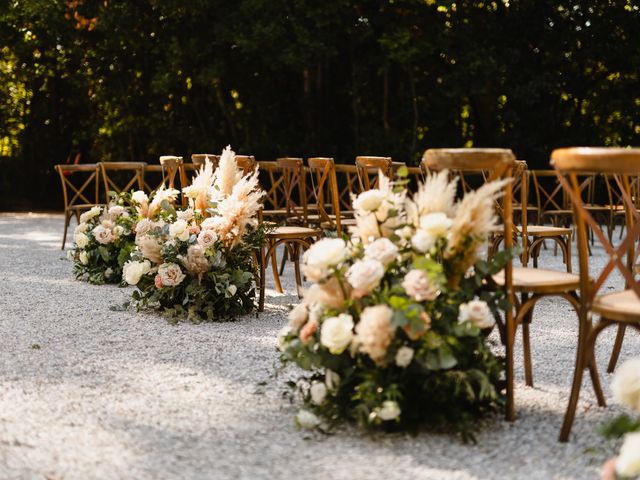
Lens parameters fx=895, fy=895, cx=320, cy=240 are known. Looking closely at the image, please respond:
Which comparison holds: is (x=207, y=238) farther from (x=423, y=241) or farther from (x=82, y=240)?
(x=423, y=241)

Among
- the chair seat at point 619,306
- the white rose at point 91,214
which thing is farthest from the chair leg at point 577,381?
the white rose at point 91,214

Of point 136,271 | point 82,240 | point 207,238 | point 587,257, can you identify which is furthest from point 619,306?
point 82,240

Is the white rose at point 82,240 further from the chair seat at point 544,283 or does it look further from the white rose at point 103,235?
the chair seat at point 544,283

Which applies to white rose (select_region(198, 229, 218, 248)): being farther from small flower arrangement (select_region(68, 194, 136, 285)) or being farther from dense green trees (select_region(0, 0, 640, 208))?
dense green trees (select_region(0, 0, 640, 208))

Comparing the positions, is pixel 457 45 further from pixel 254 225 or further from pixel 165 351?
pixel 165 351

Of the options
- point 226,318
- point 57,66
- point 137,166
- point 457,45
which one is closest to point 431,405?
point 226,318

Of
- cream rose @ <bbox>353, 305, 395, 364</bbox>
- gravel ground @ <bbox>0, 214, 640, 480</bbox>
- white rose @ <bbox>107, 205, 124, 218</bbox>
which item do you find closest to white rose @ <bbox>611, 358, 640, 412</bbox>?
gravel ground @ <bbox>0, 214, 640, 480</bbox>

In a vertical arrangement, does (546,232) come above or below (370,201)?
below

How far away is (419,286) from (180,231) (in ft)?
9.18

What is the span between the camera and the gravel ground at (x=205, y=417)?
10.0 feet

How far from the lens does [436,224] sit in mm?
3311

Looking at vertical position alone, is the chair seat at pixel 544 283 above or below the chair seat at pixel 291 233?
below

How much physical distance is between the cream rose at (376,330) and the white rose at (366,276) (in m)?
0.09

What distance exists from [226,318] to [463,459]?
2.91 meters
